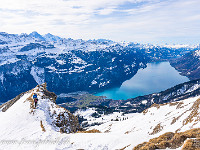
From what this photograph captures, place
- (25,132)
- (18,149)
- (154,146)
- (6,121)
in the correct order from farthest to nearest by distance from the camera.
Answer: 1. (6,121)
2. (25,132)
3. (18,149)
4. (154,146)

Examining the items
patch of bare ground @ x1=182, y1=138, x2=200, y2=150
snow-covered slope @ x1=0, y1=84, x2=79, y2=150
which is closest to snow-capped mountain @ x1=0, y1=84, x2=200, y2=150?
snow-covered slope @ x1=0, y1=84, x2=79, y2=150

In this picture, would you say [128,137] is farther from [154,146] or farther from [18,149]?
[18,149]

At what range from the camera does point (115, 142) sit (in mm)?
18641

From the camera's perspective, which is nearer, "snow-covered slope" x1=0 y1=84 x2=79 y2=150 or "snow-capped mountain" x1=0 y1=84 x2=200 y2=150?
"snow-capped mountain" x1=0 y1=84 x2=200 y2=150

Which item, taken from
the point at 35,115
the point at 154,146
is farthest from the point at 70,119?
the point at 154,146

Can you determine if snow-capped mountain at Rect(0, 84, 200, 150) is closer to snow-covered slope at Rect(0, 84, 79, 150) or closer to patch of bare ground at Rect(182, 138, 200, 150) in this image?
snow-covered slope at Rect(0, 84, 79, 150)

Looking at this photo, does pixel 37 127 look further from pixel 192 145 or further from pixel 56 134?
pixel 192 145

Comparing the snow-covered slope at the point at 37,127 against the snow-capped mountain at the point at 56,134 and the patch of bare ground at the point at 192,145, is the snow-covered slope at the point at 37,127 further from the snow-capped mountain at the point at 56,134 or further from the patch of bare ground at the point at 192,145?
the patch of bare ground at the point at 192,145

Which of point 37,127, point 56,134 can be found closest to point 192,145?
point 56,134

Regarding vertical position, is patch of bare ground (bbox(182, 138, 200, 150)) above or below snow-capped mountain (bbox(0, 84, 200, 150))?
above

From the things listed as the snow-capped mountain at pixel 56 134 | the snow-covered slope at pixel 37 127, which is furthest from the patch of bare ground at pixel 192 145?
the snow-covered slope at pixel 37 127

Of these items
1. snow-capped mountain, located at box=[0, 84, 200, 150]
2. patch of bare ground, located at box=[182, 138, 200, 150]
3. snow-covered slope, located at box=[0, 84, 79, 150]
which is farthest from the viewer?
snow-covered slope, located at box=[0, 84, 79, 150]

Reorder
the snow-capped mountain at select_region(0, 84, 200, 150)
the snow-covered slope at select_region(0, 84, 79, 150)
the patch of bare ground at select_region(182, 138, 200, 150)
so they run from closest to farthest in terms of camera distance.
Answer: the patch of bare ground at select_region(182, 138, 200, 150) < the snow-capped mountain at select_region(0, 84, 200, 150) < the snow-covered slope at select_region(0, 84, 79, 150)

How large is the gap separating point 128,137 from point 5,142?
20173 mm
